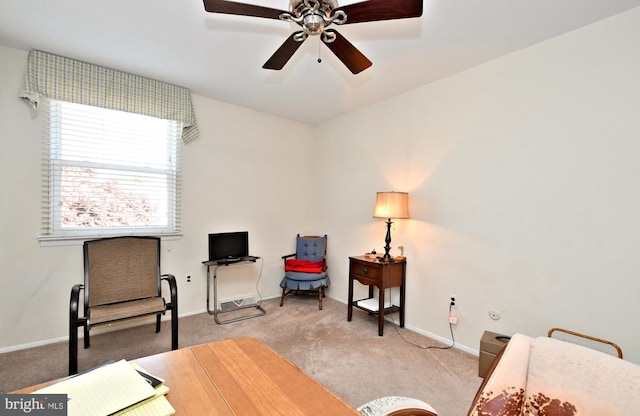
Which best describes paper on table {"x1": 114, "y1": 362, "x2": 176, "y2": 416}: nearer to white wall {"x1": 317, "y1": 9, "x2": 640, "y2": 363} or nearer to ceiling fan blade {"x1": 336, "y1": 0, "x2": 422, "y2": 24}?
ceiling fan blade {"x1": 336, "y1": 0, "x2": 422, "y2": 24}

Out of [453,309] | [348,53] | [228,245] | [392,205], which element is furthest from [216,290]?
[348,53]

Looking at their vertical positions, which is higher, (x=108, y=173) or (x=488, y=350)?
(x=108, y=173)

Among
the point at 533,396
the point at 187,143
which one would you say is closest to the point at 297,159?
the point at 187,143

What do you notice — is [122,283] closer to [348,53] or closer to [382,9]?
[348,53]

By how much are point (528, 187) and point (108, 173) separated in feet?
12.8

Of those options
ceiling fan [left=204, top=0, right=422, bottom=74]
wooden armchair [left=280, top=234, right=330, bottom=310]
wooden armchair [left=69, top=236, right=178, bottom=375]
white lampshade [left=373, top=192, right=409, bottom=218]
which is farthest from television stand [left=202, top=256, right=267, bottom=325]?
ceiling fan [left=204, top=0, right=422, bottom=74]

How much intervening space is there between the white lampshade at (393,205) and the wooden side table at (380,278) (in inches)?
19.9

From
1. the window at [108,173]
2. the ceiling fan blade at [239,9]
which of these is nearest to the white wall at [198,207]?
the window at [108,173]

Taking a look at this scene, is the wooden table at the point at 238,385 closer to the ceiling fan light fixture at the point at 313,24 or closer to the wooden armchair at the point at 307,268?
the ceiling fan light fixture at the point at 313,24

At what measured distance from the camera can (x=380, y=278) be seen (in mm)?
2941

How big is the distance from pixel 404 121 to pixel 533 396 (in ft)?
9.13

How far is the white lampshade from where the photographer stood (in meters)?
2.99

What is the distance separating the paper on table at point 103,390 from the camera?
821 millimetres

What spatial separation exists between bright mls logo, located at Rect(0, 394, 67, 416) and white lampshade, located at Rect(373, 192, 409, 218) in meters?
2.65
